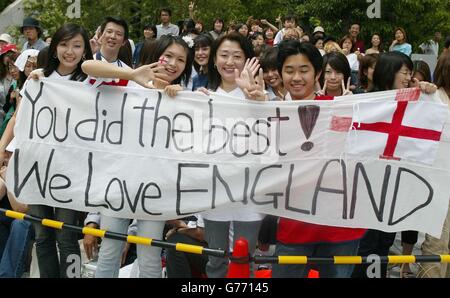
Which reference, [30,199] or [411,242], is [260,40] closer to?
[411,242]

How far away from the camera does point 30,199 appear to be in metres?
5.13

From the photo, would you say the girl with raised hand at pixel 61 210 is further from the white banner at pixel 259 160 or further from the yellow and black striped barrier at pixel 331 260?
the yellow and black striped barrier at pixel 331 260

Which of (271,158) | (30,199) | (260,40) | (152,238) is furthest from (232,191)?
(260,40)

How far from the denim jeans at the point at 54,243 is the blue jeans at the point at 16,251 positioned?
44 cm

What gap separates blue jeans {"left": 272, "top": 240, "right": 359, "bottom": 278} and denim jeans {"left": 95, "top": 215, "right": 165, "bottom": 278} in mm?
820

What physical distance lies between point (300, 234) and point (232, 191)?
1.74ft

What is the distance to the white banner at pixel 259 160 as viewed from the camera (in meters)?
4.64

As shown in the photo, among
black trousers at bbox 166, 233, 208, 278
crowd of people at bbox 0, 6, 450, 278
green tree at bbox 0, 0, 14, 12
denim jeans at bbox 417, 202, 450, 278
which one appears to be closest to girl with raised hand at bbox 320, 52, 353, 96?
crowd of people at bbox 0, 6, 450, 278

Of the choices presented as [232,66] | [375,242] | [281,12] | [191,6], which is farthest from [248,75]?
[281,12]

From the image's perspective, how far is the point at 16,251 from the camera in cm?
576

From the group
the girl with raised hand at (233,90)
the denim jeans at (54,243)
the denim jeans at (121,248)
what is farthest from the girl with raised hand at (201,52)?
the denim jeans at (121,248)

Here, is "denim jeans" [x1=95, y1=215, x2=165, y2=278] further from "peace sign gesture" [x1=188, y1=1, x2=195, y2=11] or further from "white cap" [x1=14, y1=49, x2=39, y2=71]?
"peace sign gesture" [x1=188, y1=1, x2=195, y2=11]

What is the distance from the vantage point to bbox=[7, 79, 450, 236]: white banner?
183 inches
